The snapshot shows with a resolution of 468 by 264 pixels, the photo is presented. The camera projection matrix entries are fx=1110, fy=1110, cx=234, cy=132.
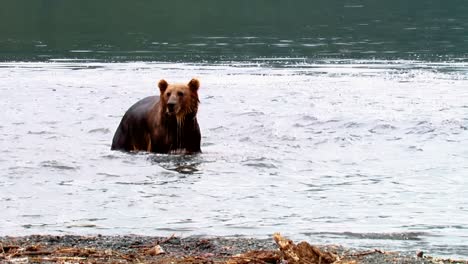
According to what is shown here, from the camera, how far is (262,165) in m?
19.3

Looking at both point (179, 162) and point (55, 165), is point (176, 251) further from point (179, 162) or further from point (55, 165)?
point (179, 162)

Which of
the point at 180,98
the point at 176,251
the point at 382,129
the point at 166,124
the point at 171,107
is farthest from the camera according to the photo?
the point at 382,129

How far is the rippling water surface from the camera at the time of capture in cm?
1415

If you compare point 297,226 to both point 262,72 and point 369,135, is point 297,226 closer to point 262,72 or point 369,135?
point 369,135

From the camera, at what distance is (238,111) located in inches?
1078

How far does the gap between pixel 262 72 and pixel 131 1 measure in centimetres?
6443

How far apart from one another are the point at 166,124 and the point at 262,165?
2150 mm

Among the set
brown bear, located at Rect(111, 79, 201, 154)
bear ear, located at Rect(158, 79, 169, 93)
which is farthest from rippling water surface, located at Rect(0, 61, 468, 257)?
bear ear, located at Rect(158, 79, 169, 93)

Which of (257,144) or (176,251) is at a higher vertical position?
(176,251)

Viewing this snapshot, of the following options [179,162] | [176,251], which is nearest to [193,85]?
[179,162]

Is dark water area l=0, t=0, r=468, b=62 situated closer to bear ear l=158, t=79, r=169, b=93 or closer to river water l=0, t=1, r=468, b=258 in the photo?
river water l=0, t=1, r=468, b=258

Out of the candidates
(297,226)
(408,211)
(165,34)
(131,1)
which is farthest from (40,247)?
(131,1)

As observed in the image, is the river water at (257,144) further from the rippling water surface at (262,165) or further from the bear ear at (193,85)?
the bear ear at (193,85)

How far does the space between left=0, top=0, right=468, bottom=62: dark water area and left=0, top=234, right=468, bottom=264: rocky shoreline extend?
102 ft
